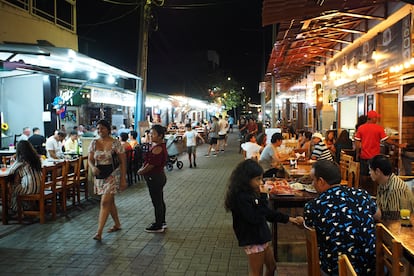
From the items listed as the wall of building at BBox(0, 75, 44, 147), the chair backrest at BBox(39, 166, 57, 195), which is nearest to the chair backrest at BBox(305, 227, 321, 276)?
the chair backrest at BBox(39, 166, 57, 195)

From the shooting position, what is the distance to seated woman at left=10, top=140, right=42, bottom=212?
7.52m

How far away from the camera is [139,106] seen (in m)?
14.0

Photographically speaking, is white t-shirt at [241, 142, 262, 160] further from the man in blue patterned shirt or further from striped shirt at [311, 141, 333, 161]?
the man in blue patterned shirt

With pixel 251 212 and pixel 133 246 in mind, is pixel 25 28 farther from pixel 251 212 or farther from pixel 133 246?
pixel 251 212

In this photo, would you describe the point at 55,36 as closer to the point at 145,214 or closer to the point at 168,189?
the point at 168,189

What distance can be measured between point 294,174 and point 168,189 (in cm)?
483

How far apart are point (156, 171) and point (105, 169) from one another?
90 centimetres

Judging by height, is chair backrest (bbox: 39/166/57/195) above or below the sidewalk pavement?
above

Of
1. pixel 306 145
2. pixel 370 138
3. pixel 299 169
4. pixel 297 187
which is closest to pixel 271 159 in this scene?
pixel 299 169

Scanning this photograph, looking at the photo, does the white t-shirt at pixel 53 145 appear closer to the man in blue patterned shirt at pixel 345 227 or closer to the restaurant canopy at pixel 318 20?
the restaurant canopy at pixel 318 20

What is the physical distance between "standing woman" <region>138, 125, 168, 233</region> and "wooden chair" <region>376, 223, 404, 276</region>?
175 inches

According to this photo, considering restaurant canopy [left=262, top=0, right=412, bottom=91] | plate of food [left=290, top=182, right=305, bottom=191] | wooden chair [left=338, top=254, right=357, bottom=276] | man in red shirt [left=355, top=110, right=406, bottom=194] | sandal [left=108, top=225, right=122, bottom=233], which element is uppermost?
restaurant canopy [left=262, top=0, right=412, bottom=91]

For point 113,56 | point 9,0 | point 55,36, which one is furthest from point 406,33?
point 113,56

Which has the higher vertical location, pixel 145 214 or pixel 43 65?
pixel 43 65
